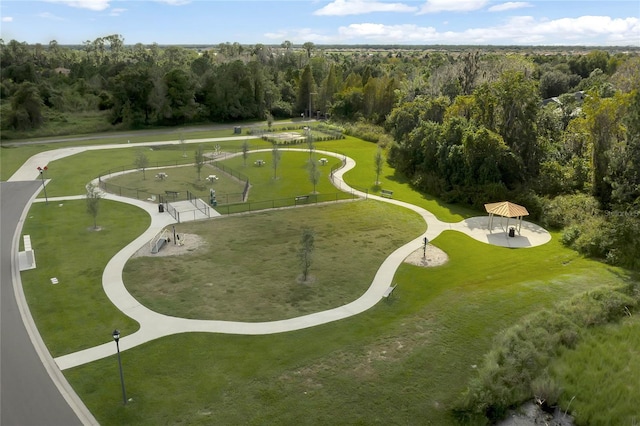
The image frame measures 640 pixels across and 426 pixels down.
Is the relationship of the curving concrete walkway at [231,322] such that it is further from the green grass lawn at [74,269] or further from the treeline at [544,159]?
the treeline at [544,159]

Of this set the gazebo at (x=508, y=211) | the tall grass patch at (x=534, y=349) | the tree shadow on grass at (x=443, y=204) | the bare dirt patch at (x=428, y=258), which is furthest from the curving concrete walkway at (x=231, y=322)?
the tall grass patch at (x=534, y=349)

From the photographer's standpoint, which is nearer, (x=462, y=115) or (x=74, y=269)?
(x=74, y=269)

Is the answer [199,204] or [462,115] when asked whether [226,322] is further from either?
[462,115]

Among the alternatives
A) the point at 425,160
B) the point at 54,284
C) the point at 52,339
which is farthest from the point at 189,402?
the point at 425,160

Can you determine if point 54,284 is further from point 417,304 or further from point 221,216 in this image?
point 417,304

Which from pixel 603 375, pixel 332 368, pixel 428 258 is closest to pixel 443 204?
pixel 428 258
